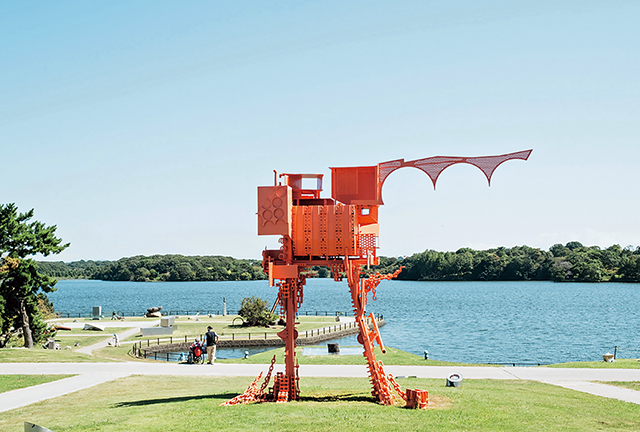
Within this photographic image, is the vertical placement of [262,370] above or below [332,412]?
below

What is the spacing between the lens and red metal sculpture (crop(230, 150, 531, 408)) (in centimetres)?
1465

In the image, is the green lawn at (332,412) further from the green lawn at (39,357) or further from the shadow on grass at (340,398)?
the green lawn at (39,357)

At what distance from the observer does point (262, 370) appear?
20984 mm

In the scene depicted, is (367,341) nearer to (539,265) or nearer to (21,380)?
(21,380)

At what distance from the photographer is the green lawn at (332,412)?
458 inches

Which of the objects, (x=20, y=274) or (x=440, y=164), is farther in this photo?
(x=20, y=274)

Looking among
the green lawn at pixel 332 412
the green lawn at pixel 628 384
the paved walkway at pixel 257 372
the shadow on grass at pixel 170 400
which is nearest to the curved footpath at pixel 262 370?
the paved walkway at pixel 257 372

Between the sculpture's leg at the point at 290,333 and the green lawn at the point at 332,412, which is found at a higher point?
the sculpture's leg at the point at 290,333

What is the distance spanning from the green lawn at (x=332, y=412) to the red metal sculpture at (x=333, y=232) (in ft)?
3.10

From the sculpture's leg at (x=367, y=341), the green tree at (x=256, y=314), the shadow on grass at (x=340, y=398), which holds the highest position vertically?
the sculpture's leg at (x=367, y=341)

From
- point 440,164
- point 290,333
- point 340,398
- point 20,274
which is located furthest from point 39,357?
point 440,164

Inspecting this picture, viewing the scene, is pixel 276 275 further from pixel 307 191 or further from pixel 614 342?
pixel 614 342

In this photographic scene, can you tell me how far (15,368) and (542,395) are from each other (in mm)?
20544

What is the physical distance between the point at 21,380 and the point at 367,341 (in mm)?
13859
